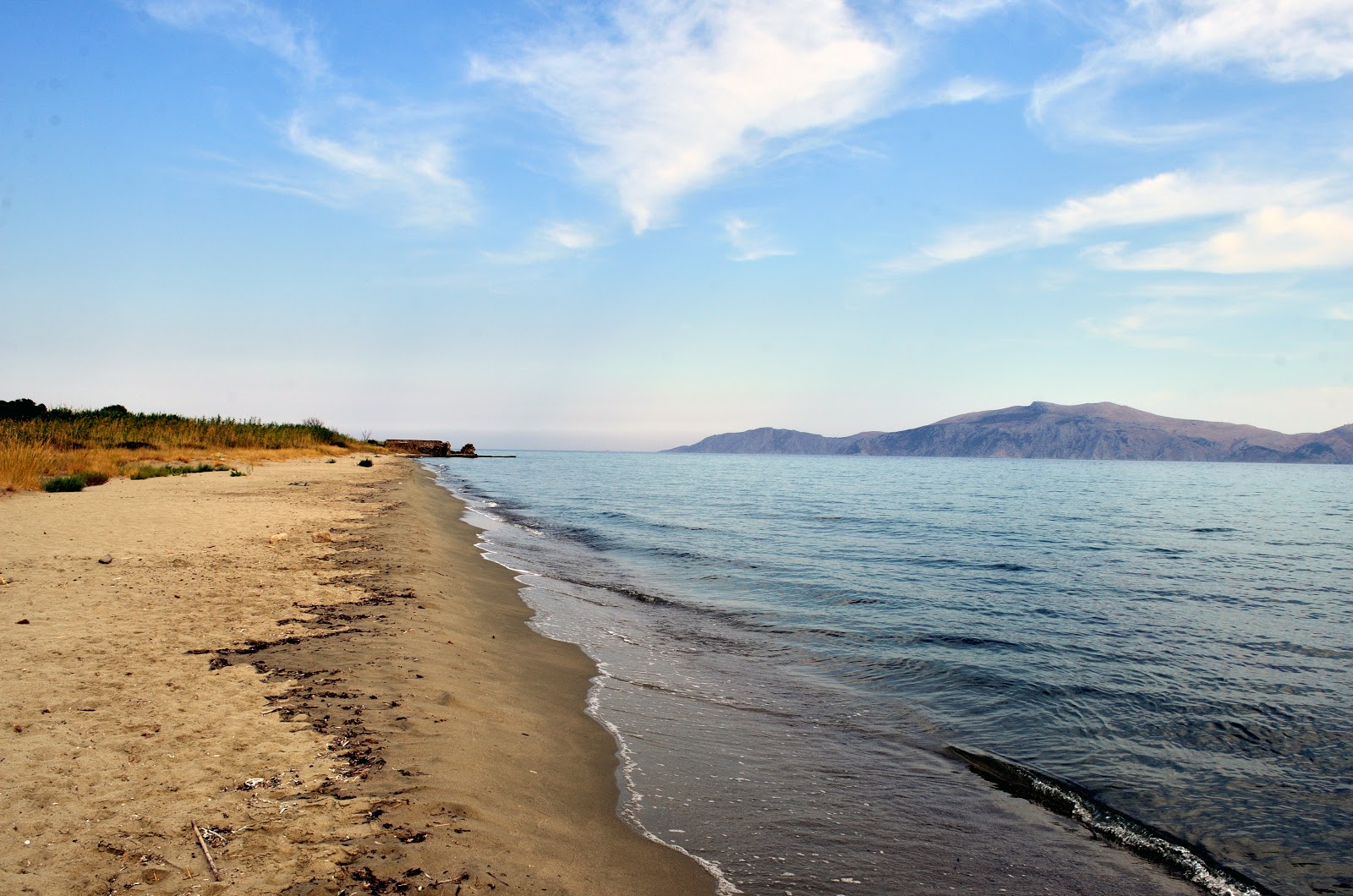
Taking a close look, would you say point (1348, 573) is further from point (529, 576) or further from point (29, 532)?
point (29, 532)

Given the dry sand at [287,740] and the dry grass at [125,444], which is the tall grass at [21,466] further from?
the dry sand at [287,740]

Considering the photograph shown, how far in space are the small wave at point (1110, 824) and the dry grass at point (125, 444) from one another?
89.0 feet

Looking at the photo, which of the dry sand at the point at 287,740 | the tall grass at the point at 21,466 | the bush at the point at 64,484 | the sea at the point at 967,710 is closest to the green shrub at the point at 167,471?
the tall grass at the point at 21,466

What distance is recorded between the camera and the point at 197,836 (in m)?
3.94

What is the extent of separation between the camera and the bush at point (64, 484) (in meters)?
21.9

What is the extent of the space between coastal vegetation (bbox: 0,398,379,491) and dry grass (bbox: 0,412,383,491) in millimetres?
36

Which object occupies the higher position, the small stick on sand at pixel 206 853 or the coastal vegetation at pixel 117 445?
the coastal vegetation at pixel 117 445

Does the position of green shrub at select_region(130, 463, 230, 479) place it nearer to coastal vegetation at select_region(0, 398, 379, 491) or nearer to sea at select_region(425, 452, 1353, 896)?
coastal vegetation at select_region(0, 398, 379, 491)

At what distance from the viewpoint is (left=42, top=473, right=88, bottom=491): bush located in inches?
862

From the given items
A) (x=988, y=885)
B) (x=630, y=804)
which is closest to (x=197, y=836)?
(x=630, y=804)

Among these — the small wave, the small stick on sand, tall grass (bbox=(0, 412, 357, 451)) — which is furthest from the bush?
the small wave

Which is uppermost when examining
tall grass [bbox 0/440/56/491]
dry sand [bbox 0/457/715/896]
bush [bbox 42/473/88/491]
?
tall grass [bbox 0/440/56/491]

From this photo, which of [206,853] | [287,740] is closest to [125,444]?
[287,740]

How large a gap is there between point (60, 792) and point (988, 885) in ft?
20.2
